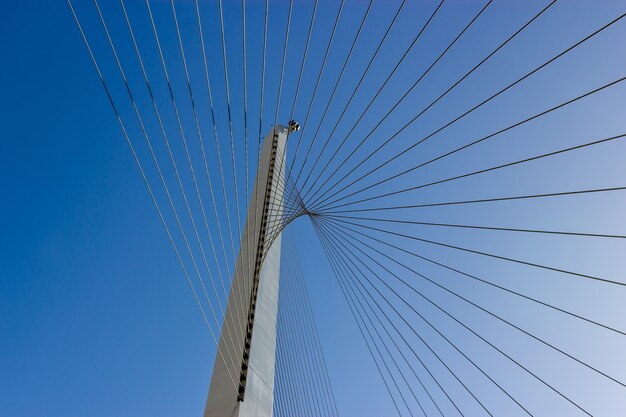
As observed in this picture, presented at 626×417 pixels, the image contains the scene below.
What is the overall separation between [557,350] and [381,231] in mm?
2251

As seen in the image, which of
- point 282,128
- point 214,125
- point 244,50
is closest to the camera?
point 244,50

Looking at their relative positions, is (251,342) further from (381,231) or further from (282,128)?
(282,128)

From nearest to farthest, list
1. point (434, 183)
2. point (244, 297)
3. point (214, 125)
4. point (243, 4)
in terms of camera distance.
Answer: point (243, 4) < point (214, 125) < point (434, 183) < point (244, 297)

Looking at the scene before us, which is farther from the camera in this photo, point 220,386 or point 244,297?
point 244,297

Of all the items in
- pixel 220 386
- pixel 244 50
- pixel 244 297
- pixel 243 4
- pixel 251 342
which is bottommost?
pixel 220 386

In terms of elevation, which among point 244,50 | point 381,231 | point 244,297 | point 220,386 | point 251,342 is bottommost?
point 220,386

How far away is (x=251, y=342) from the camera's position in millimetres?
4539

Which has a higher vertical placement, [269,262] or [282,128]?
[282,128]

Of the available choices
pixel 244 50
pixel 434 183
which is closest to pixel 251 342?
pixel 434 183

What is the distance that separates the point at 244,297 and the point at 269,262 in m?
1.05

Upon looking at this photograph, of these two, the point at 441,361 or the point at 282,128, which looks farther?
the point at 282,128

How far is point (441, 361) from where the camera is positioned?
4969 mm

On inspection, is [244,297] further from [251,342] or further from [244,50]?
[244,50]

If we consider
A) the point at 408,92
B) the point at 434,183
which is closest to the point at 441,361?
the point at 434,183
